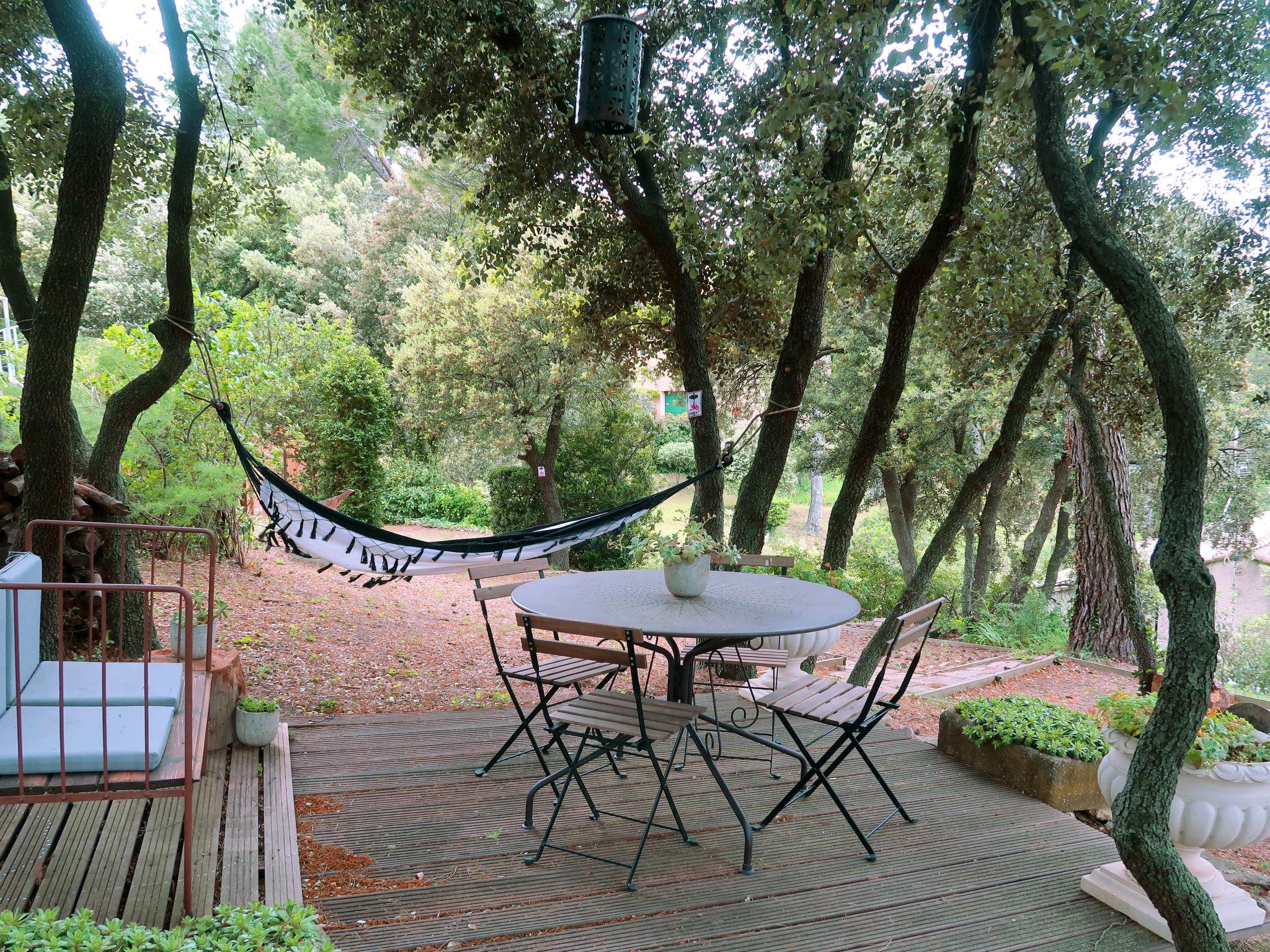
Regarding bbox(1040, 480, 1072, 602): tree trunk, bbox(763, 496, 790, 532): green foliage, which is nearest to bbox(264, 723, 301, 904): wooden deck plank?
bbox(1040, 480, 1072, 602): tree trunk

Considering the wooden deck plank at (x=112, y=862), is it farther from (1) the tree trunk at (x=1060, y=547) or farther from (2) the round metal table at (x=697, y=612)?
(1) the tree trunk at (x=1060, y=547)

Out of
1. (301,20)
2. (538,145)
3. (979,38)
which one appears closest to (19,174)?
(301,20)

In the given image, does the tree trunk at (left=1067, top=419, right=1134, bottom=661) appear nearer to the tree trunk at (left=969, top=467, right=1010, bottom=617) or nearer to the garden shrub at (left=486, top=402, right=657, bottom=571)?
the tree trunk at (left=969, top=467, right=1010, bottom=617)

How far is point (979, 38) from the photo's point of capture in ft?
Result: 10.5

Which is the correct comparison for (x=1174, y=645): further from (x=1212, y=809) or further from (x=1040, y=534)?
(x=1040, y=534)

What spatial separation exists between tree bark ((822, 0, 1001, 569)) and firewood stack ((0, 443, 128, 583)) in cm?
343

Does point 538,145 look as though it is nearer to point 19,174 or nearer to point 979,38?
point 979,38

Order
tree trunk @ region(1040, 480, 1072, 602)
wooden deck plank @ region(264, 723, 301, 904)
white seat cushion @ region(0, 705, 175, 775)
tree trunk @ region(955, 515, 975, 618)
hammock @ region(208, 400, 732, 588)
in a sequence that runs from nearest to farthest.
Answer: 1. white seat cushion @ region(0, 705, 175, 775)
2. wooden deck plank @ region(264, 723, 301, 904)
3. hammock @ region(208, 400, 732, 588)
4. tree trunk @ region(955, 515, 975, 618)
5. tree trunk @ region(1040, 480, 1072, 602)

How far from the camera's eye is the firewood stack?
3516 mm

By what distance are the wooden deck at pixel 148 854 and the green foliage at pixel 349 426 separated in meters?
6.85

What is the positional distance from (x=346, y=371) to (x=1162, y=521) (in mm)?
8489

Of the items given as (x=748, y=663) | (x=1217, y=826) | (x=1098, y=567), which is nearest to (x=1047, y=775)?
(x=1217, y=826)

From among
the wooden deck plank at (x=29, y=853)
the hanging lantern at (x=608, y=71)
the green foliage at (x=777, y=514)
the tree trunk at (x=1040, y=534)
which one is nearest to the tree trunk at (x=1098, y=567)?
the tree trunk at (x=1040, y=534)

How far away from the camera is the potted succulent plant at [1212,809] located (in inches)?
78.4
